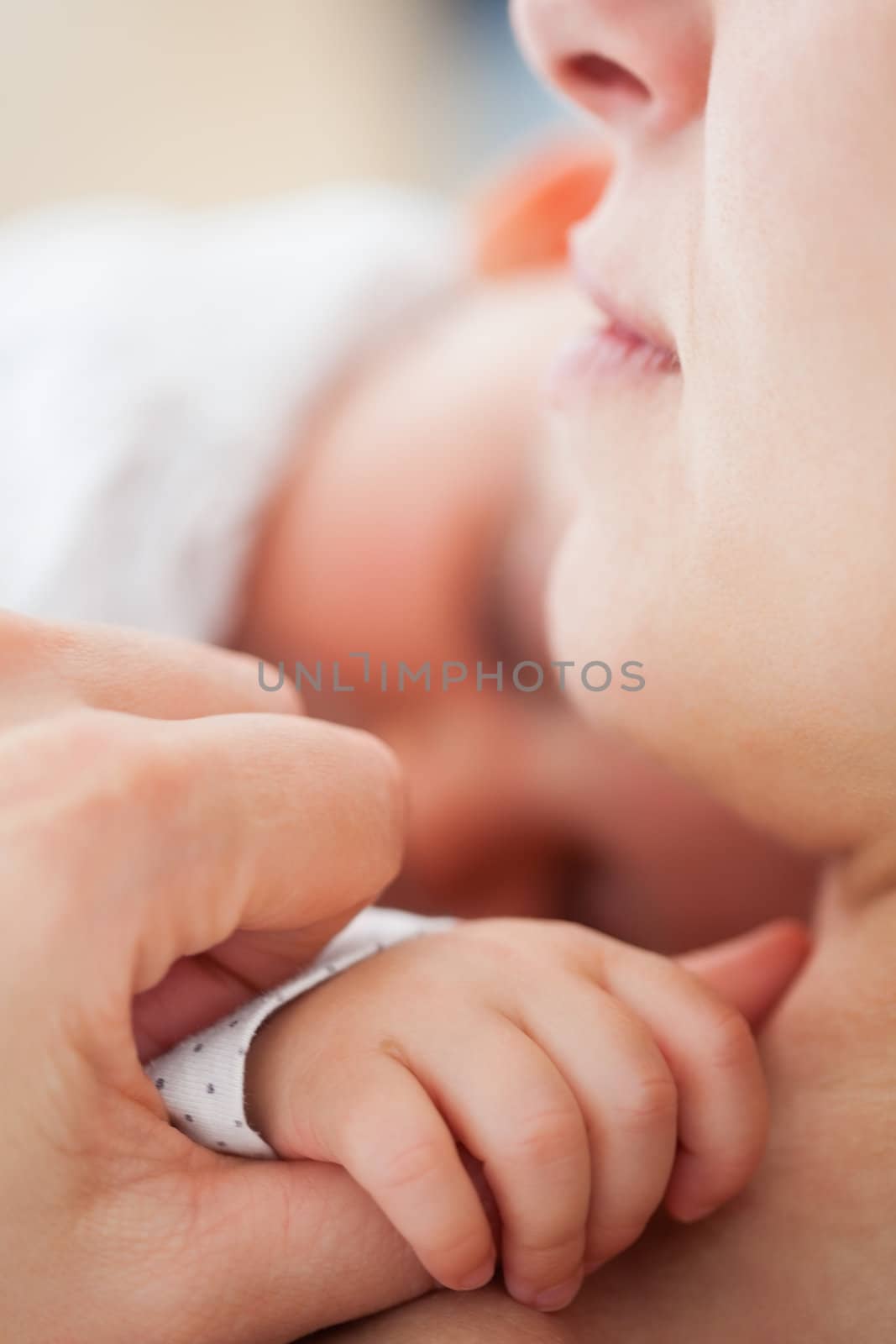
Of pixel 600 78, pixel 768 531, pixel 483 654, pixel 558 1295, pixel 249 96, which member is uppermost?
pixel 249 96

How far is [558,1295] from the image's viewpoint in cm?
44

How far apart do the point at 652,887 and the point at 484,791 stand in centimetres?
15

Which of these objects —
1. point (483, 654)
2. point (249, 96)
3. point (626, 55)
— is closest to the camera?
point (626, 55)

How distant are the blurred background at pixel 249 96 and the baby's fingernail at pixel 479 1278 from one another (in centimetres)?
181

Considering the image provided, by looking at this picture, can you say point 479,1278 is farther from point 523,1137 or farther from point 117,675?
point 117,675

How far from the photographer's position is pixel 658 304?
515mm

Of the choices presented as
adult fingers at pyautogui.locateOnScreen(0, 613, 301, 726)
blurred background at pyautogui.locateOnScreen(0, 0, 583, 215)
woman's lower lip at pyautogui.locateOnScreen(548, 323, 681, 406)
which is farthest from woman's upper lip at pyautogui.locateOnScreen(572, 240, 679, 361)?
blurred background at pyautogui.locateOnScreen(0, 0, 583, 215)

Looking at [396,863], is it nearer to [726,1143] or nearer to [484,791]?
[726,1143]

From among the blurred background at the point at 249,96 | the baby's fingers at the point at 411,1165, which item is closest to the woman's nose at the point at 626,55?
the baby's fingers at the point at 411,1165

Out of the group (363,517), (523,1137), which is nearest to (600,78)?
(523,1137)

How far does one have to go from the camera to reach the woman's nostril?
21.1 inches

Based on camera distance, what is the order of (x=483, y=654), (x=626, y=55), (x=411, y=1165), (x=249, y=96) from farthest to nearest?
(x=249, y=96) → (x=483, y=654) → (x=626, y=55) → (x=411, y=1165)

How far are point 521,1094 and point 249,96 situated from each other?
2.33 metres

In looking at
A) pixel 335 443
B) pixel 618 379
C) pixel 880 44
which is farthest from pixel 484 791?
pixel 880 44
